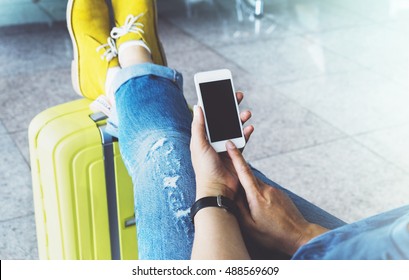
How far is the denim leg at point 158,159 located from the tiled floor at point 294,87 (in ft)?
2.17

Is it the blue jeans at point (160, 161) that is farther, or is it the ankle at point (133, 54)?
the ankle at point (133, 54)

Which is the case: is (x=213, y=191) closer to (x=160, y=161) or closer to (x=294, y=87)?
(x=160, y=161)

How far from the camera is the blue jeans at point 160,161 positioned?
1104 mm

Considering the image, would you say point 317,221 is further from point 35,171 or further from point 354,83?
point 354,83

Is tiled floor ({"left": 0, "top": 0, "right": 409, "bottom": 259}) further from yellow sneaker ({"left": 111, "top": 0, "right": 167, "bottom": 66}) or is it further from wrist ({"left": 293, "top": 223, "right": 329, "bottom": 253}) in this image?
wrist ({"left": 293, "top": 223, "right": 329, "bottom": 253})

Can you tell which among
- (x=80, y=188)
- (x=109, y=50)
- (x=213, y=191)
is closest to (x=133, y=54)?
(x=109, y=50)

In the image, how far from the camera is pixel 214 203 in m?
1.03

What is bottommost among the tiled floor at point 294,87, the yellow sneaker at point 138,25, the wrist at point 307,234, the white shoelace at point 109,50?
the tiled floor at point 294,87

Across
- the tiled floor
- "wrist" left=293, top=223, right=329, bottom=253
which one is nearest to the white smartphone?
"wrist" left=293, top=223, right=329, bottom=253

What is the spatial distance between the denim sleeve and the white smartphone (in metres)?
0.37

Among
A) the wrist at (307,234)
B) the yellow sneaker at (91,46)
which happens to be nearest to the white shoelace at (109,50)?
the yellow sneaker at (91,46)

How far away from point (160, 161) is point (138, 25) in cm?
74

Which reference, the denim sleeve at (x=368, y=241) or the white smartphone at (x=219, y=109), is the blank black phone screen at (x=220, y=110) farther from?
the denim sleeve at (x=368, y=241)
